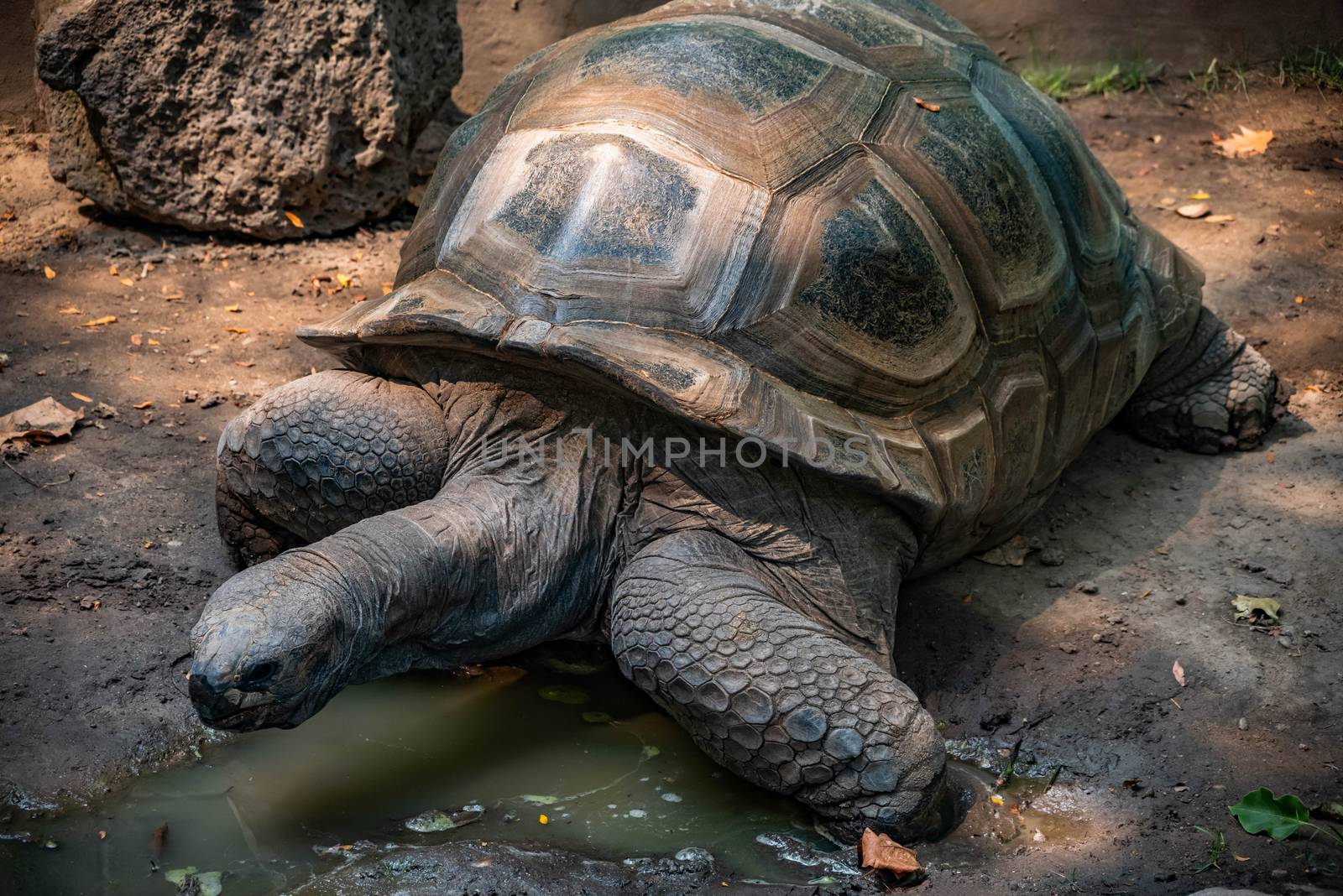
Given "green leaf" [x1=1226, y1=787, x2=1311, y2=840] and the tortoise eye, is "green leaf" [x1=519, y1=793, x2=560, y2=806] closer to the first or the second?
the tortoise eye

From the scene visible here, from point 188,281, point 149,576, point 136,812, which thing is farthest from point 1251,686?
point 188,281

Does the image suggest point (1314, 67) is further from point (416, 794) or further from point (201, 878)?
point (201, 878)

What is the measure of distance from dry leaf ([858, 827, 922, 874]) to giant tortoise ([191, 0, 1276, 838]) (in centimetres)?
3

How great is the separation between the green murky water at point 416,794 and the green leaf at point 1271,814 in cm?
100

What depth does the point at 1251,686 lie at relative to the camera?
348 cm

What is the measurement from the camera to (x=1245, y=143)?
6656 millimetres

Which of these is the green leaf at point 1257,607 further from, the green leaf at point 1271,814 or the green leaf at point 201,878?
the green leaf at point 201,878

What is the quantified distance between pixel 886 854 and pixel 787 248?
1.54 m

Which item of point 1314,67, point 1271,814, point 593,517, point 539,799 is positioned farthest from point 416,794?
point 1314,67

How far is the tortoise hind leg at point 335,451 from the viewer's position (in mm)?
3496

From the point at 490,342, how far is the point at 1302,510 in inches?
113

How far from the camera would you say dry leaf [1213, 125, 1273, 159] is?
6.58m

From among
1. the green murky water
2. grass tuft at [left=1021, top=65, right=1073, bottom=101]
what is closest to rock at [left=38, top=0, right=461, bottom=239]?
the green murky water

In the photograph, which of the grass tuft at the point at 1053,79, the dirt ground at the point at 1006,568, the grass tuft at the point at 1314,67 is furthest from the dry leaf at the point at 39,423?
the grass tuft at the point at 1314,67
